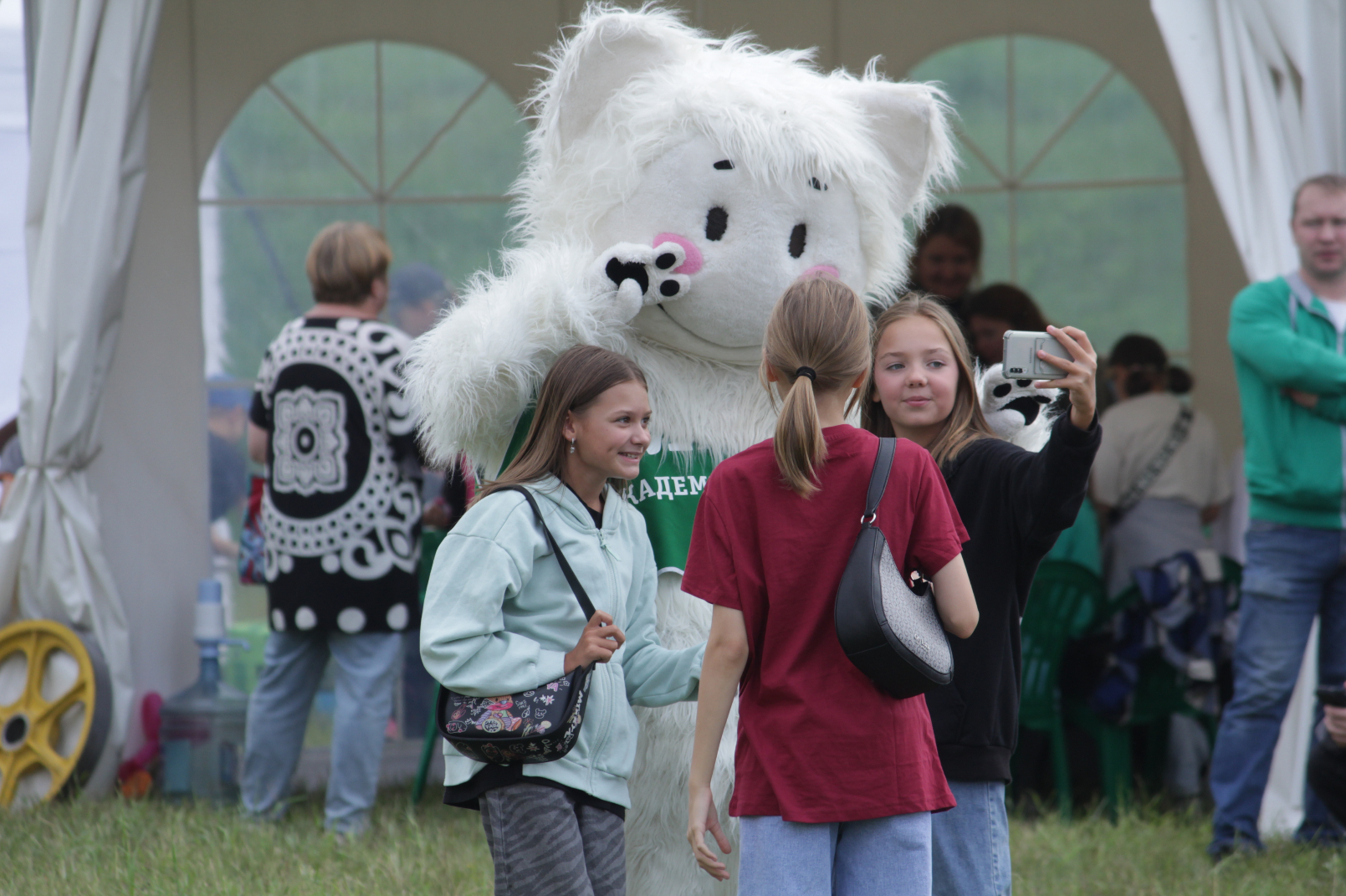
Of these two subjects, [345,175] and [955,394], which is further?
[345,175]

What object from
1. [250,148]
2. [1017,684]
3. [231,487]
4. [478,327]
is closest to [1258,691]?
[1017,684]

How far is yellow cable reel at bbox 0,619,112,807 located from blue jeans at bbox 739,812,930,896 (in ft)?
9.58

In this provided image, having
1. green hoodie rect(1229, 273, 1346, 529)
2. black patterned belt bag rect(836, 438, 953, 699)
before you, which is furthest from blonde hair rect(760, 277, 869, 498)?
green hoodie rect(1229, 273, 1346, 529)

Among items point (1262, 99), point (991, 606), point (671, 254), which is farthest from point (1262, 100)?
point (991, 606)

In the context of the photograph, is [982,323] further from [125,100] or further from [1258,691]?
[125,100]

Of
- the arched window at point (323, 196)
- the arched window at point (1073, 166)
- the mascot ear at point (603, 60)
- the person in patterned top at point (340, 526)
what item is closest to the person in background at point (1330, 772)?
the mascot ear at point (603, 60)

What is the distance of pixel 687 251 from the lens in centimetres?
259

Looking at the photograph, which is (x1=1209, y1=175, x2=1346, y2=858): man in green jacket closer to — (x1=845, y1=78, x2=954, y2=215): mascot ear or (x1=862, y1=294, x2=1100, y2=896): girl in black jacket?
(x1=845, y1=78, x2=954, y2=215): mascot ear

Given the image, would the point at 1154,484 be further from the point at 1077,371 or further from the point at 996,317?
the point at 1077,371

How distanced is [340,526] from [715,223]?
1824 millimetres

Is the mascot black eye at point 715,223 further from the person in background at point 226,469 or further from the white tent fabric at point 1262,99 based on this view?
the person in background at point 226,469

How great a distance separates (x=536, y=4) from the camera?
5285 millimetres

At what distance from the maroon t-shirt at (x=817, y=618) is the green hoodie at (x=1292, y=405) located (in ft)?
6.71

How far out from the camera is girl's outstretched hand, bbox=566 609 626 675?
2.06 metres
